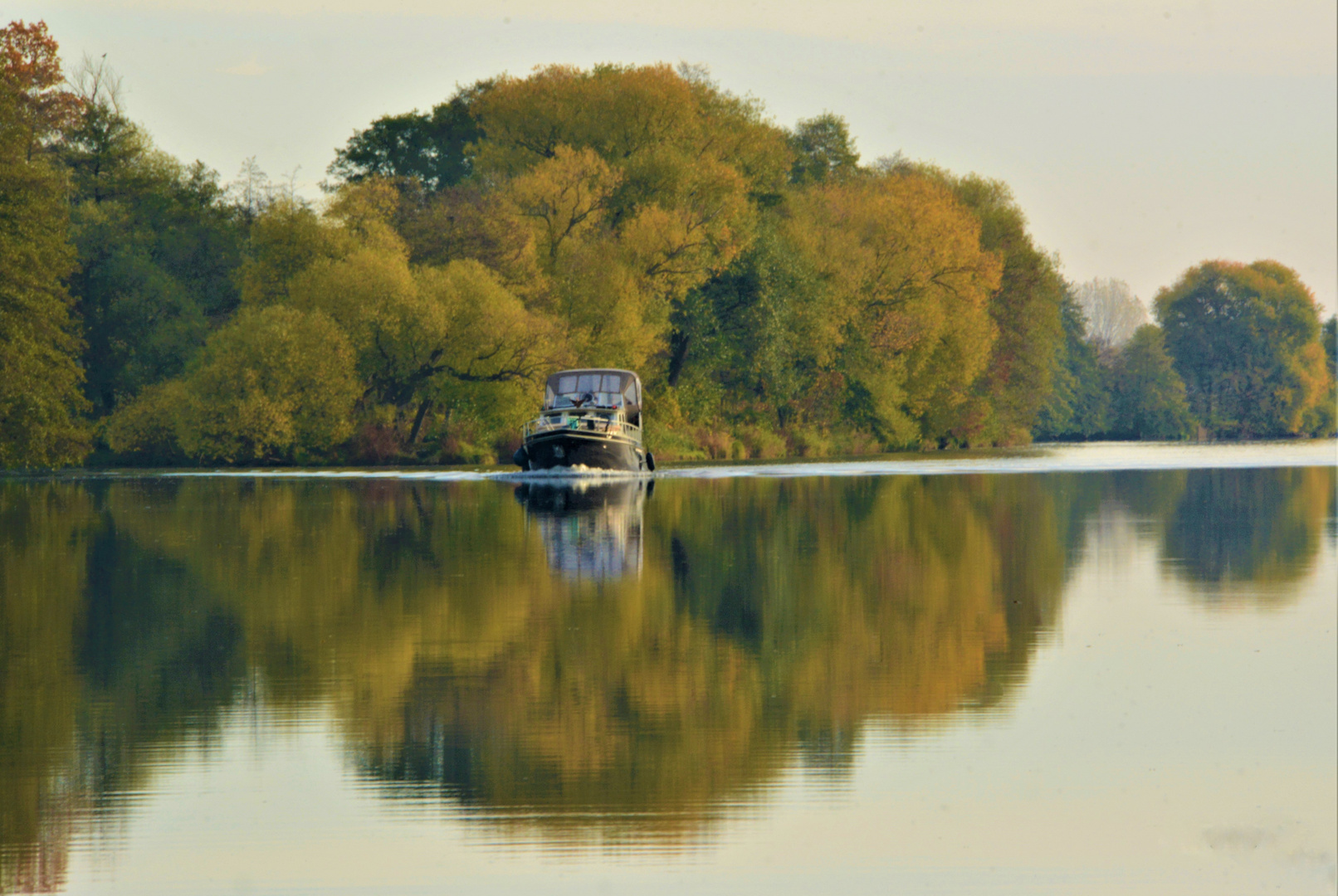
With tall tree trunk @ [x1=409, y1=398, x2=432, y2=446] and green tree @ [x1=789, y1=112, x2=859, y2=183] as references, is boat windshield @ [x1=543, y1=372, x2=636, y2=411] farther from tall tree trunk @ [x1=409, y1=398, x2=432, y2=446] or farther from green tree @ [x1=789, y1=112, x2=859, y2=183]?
green tree @ [x1=789, y1=112, x2=859, y2=183]

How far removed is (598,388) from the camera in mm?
54469

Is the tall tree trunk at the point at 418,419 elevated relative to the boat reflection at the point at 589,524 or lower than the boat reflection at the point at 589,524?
elevated

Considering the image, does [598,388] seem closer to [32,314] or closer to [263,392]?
[263,392]

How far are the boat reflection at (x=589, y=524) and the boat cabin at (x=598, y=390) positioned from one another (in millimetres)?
8297

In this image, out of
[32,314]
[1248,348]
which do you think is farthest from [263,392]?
[1248,348]

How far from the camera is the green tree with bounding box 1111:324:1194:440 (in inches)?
4966

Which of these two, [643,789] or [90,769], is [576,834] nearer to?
[643,789]

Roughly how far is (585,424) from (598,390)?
633 cm

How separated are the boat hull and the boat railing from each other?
0.59 feet

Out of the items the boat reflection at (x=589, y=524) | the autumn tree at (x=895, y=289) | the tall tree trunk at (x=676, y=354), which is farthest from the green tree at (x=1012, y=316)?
the boat reflection at (x=589, y=524)

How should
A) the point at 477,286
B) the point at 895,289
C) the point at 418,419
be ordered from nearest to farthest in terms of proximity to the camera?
the point at 477,286 < the point at 418,419 < the point at 895,289

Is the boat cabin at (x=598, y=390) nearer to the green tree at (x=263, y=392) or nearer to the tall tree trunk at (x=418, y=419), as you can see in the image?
the tall tree trunk at (x=418, y=419)

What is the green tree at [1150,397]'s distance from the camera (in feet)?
414

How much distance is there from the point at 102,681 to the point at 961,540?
14583 millimetres
